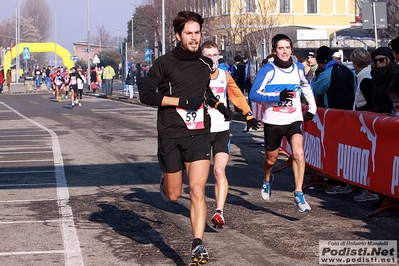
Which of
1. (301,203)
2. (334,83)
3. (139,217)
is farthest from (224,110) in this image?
(334,83)

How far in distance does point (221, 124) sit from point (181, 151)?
6.49ft

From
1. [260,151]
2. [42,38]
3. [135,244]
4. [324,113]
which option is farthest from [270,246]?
[42,38]

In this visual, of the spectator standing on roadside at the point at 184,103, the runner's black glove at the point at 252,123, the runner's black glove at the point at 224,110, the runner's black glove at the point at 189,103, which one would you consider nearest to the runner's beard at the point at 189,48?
the spectator standing on roadside at the point at 184,103

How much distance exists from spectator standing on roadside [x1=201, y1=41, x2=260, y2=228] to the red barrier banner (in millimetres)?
1553

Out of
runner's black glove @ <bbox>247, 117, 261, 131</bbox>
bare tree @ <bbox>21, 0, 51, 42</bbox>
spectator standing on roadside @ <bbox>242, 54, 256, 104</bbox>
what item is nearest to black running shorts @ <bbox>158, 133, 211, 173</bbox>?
runner's black glove @ <bbox>247, 117, 261, 131</bbox>

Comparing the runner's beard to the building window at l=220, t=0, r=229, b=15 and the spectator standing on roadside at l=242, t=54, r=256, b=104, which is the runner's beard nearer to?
the spectator standing on roadside at l=242, t=54, r=256, b=104

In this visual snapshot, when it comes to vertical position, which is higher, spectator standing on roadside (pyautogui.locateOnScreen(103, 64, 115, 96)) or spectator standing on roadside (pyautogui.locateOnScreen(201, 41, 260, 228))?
spectator standing on roadside (pyautogui.locateOnScreen(103, 64, 115, 96))

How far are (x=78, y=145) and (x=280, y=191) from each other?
7.33 meters

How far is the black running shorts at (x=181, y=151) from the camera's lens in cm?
676

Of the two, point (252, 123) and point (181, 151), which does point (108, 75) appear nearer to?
point (252, 123)

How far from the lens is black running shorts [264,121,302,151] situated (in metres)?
9.07

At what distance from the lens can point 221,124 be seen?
345 inches

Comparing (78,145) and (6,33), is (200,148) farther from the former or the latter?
(6,33)

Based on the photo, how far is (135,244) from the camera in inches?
299
